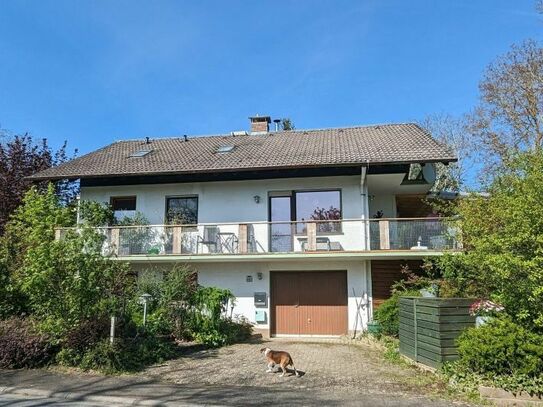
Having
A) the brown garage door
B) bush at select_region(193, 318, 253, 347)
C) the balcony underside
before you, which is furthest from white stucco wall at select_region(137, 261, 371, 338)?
bush at select_region(193, 318, 253, 347)

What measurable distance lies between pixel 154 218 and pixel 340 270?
23.7ft

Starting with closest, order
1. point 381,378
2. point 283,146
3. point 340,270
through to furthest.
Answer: point 381,378, point 340,270, point 283,146

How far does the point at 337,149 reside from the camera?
19.0 metres

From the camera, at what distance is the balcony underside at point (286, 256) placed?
1575cm

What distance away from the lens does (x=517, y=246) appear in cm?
897

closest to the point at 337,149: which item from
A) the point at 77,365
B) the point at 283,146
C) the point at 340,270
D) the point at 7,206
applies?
the point at 283,146

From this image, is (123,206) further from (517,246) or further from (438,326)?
(517,246)

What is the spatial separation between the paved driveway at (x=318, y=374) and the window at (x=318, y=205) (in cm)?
527

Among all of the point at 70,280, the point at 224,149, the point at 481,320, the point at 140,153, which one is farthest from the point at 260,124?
the point at 481,320

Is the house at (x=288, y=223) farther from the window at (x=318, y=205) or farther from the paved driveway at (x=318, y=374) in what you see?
the paved driveway at (x=318, y=374)

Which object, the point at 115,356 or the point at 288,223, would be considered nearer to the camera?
the point at 115,356

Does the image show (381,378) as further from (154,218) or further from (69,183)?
(69,183)

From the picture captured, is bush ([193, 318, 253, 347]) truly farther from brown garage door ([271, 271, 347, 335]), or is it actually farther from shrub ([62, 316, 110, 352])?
shrub ([62, 316, 110, 352])

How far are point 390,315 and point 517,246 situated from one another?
6.26 metres
